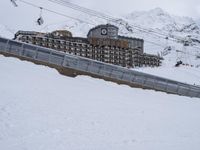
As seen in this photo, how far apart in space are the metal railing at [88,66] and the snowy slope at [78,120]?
588 cm

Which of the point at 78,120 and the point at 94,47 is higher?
the point at 94,47

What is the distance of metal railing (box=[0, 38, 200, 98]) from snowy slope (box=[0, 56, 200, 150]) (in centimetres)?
588

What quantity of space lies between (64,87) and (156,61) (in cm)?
8811

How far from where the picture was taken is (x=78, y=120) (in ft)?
58.6

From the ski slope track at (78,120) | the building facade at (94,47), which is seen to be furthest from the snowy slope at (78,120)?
the building facade at (94,47)

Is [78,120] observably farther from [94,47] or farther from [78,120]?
[94,47]

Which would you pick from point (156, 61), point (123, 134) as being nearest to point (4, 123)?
point (123, 134)

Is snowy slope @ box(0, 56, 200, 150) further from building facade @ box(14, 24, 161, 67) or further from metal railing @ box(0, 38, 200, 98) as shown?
building facade @ box(14, 24, 161, 67)

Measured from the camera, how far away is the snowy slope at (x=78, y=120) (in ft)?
46.9

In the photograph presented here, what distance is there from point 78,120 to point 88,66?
64.2 feet

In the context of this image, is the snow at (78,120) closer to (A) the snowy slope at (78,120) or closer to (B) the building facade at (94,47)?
(A) the snowy slope at (78,120)

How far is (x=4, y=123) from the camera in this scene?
14.8 metres

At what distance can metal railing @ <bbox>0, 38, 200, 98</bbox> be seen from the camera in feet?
114

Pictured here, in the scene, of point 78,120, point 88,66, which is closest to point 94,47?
point 88,66
